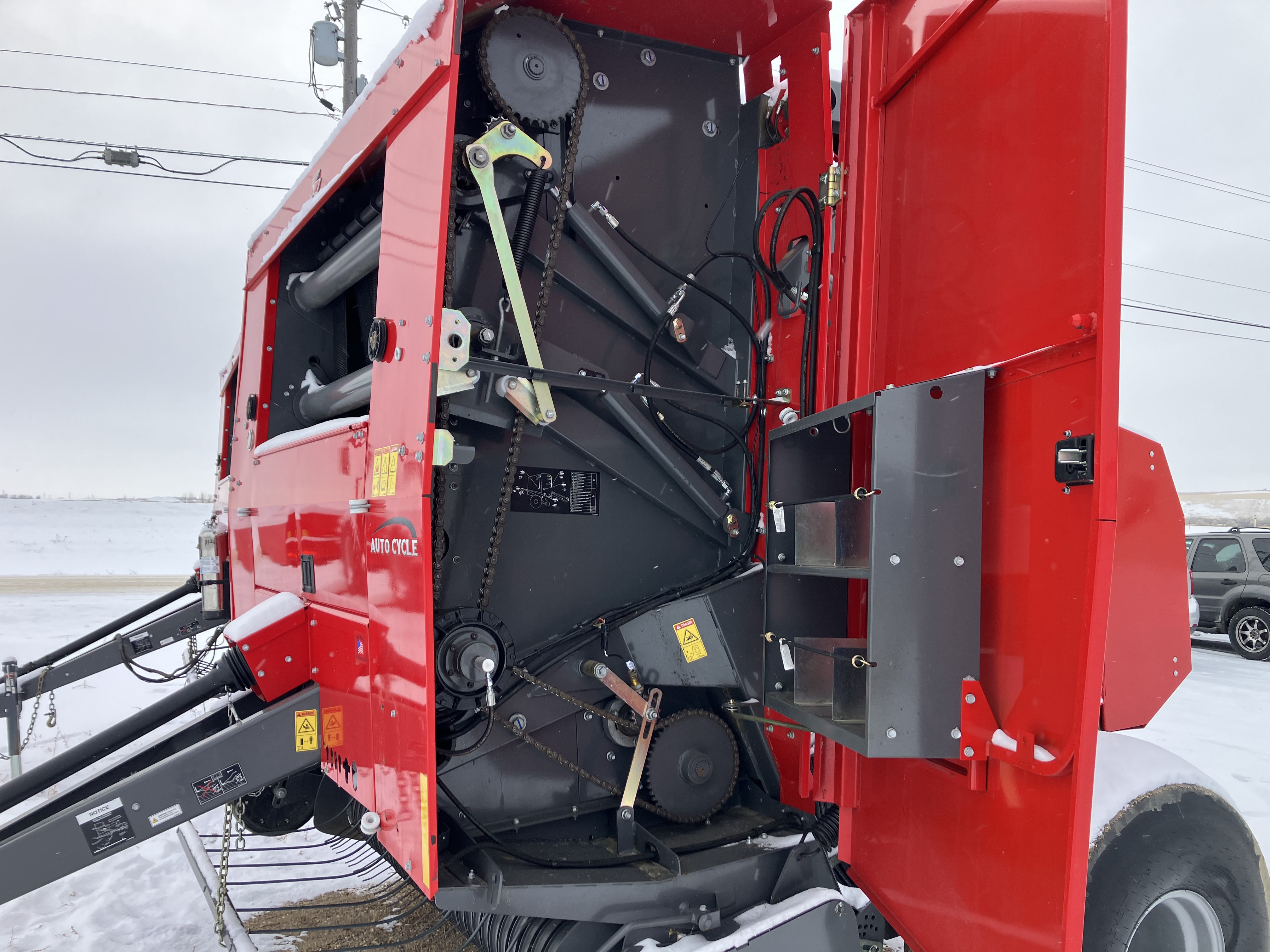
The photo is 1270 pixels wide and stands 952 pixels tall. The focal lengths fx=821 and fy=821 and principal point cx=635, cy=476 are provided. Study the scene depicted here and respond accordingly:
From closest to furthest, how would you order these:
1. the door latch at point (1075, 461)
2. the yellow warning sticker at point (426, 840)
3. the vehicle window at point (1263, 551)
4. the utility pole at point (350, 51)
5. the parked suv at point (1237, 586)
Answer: the door latch at point (1075, 461)
the yellow warning sticker at point (426, 840)
the parked suv at point (1237, 586)
the vehicle window at point (1263, 551)
the utility pole at point (350, 51)

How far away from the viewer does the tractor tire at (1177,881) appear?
2.18m

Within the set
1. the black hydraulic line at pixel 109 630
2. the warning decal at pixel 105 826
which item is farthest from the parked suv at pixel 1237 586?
the warning decal at pixel 105 826

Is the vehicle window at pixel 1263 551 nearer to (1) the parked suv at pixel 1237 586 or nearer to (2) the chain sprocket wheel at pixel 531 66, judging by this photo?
(1) the parked suv at pixel 1237 586

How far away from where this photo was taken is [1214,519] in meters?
27.6

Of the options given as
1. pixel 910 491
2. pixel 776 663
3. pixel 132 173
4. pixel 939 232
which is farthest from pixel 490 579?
pixel 132 173

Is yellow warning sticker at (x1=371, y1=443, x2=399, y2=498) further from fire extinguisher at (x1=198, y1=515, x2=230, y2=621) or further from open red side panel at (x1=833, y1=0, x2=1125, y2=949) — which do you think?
fire extinguisher at (x1=198, y1=515, x2=230, y2=621)

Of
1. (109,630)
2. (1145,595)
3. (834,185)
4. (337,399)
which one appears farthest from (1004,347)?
(109,630)

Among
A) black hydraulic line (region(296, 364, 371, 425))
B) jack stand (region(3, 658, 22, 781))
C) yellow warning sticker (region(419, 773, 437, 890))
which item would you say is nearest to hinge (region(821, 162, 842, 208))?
black hydraulic line (region(296, 364, 371, 425))

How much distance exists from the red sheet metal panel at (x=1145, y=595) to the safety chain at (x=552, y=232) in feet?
5.38

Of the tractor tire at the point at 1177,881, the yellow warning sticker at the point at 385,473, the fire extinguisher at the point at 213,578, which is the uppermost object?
the yellow warning sticker at the point at 385,473

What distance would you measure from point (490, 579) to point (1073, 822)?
152 centimetres

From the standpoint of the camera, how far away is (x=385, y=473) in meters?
2.12

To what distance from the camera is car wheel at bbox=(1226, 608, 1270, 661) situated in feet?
34.7

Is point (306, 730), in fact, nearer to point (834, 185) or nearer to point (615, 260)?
point (615, 260)
